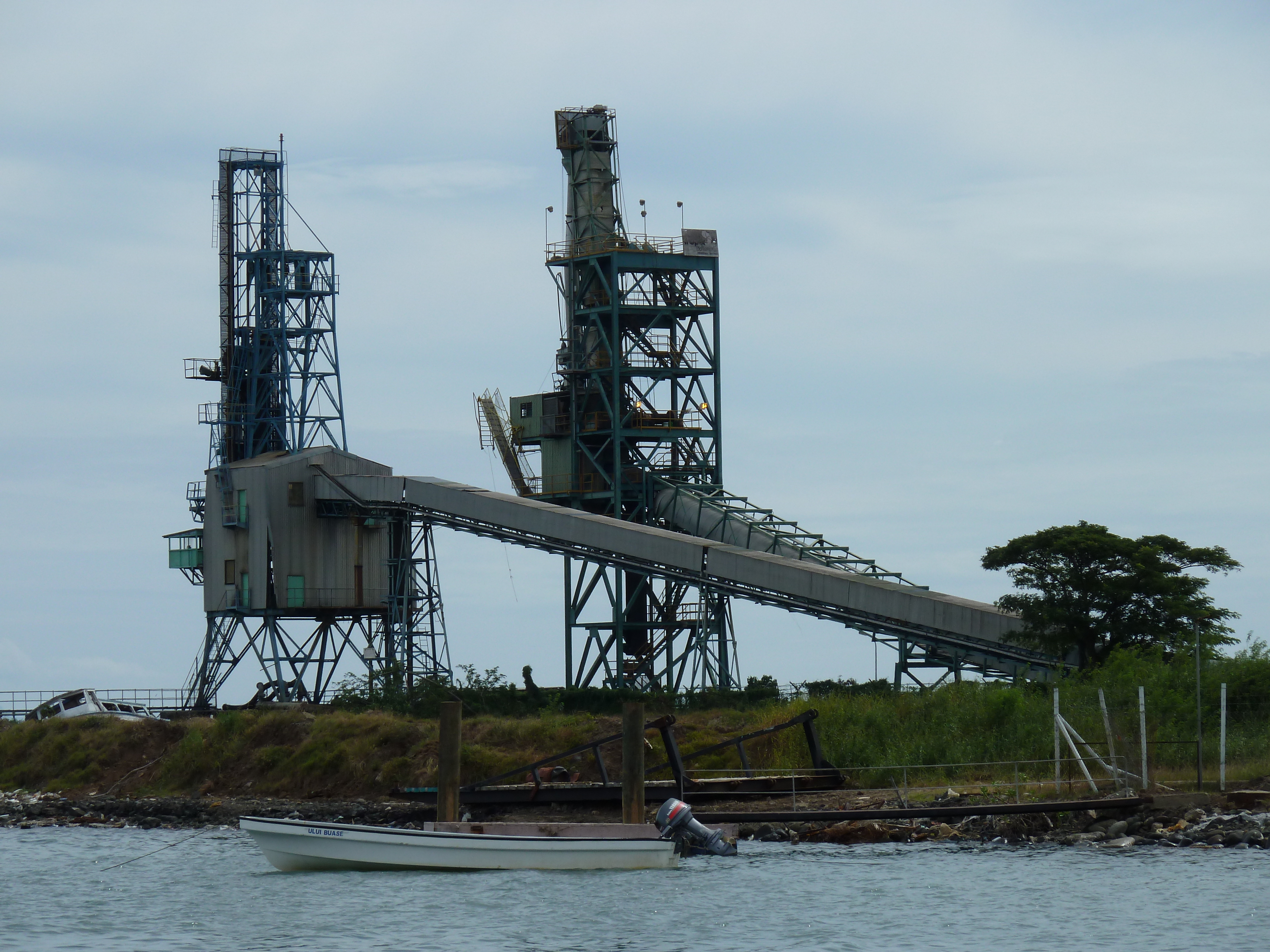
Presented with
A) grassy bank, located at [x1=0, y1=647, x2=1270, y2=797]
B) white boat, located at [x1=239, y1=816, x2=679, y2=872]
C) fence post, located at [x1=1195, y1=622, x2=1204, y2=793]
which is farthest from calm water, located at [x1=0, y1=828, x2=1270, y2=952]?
grassy bank, located at [x1=0, y1=647, x2=1270, y2=797]

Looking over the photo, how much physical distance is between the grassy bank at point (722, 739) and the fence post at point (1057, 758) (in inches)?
52.4

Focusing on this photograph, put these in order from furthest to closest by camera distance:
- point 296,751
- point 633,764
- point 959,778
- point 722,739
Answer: point 296,751 < point 722,739 < point 959,778 < point 633,764

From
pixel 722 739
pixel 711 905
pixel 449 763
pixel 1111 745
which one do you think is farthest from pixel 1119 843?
pixel 722 739

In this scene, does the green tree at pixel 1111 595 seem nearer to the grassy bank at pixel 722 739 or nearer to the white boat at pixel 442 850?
the grassy bank at pixel 722 739

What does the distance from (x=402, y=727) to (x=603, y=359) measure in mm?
22231

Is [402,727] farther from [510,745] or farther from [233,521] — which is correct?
[233,521]

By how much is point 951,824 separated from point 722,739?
1184cm

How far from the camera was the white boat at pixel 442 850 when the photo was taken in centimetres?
4206

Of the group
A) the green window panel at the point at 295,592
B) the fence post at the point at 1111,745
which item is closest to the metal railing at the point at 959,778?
the fence post at the point at 1111,745

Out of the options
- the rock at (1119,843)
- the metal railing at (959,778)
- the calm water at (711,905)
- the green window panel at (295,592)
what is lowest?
the calm water at (711,905)

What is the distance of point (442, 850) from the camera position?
42.4m

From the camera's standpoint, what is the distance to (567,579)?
78750 mm

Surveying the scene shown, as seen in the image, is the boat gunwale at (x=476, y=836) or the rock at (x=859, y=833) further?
the rock at (x=859, y=833)

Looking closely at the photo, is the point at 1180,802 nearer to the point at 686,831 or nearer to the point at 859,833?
the point at 859,833
